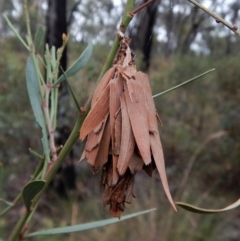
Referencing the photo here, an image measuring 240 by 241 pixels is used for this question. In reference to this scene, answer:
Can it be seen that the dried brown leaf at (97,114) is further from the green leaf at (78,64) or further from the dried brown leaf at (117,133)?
the green leaf at (78,64)

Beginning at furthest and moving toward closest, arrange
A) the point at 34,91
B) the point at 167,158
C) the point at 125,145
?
Answer: the point at 167,158 < the point at 34,91 < the point at 125,145

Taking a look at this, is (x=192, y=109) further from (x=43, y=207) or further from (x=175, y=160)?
(x=43, y=207)

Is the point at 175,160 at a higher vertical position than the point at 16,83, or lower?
lower

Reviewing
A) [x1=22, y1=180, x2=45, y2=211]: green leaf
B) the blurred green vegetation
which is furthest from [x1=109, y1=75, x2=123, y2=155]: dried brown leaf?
the blurred green vegetation

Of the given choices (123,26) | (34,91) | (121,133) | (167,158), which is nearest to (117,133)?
(121,133)

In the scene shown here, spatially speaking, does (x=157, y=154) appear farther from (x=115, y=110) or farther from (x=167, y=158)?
(x=167, y=158)

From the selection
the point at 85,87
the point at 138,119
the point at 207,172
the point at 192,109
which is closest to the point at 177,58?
the point at 192,109
